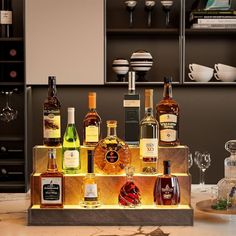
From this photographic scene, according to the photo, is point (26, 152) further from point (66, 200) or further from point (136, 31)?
point (66, 200)

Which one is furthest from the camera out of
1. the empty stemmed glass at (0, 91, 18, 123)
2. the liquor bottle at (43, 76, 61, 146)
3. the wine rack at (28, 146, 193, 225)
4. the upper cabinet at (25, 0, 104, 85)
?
the empty stemmed glass at (0, 91, 18, 123)

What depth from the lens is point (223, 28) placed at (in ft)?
13.4

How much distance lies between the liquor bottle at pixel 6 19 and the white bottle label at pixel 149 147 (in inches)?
85.3

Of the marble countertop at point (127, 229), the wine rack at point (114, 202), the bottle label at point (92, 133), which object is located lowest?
the marble countertop at point (127, 229)

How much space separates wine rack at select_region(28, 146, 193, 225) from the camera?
88.4 inches

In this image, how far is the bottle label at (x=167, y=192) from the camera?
2.23 metres

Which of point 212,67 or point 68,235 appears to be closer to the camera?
point 68,235

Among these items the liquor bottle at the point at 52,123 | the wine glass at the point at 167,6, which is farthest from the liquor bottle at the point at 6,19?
the liquor bottle at the point at 52,123

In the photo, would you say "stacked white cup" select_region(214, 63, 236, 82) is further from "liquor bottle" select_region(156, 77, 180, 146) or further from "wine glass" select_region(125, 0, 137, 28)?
"liquor bottle" select_region(156, 77, 180, 146)

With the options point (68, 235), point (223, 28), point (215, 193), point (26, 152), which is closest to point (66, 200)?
point (68, 235)

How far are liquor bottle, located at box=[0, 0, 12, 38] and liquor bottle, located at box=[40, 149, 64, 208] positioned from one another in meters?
2.11

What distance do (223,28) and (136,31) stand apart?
1.97ft

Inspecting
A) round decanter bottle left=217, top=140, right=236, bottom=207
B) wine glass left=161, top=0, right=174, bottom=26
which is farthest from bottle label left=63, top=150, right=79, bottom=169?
wine glass left=161, top=0, right=174, bottom=26

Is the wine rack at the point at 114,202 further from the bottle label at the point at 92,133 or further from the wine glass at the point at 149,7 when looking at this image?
the wine glass at the point at 149,7
